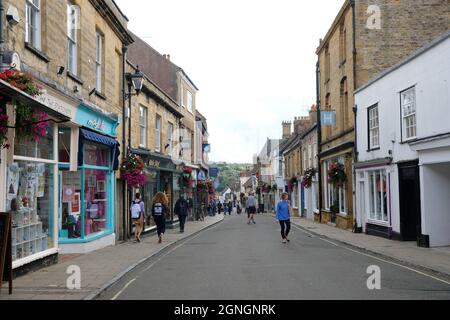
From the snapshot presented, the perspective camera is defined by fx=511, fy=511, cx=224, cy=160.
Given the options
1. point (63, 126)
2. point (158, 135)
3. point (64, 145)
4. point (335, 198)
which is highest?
point (158, 135)

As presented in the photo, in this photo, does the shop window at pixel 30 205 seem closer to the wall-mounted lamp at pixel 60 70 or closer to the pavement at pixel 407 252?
the wall-mounted lamp at pixel 60 70

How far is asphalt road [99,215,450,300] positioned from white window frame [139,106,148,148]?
25.6 ft

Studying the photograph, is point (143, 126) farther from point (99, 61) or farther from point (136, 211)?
point (99, 61)

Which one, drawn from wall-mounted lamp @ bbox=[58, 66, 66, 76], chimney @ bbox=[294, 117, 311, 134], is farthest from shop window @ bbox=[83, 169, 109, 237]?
chimney @ bbox=[294, 117, 311, 134]

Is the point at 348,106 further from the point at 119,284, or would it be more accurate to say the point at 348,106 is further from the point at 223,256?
the point at 119,284

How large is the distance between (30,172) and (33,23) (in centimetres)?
331

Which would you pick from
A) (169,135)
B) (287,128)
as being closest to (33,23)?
(169,135)

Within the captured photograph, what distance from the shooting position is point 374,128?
20.2m

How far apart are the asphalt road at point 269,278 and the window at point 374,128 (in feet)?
21.4

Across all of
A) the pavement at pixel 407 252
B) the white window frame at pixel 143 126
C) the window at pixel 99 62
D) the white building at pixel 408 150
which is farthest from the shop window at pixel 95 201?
the white building at pixel 408 150

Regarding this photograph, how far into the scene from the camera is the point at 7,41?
9.43 meters

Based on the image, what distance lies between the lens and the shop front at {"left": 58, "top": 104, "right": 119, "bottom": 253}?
1399cm

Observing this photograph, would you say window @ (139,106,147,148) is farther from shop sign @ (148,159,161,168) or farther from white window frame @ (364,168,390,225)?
white window frame @ (364,168,390,225)
